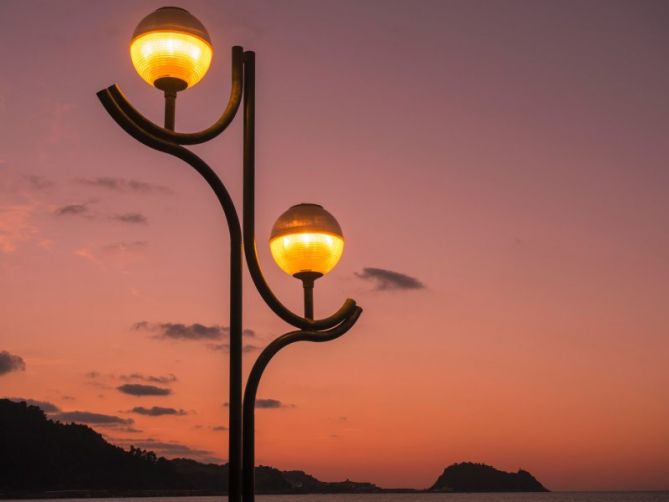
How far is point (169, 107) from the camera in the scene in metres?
4.96

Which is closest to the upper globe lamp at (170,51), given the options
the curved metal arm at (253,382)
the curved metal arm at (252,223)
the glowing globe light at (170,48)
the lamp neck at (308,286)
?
the glowing globe light at (170,48)

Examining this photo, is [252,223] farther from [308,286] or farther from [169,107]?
[169,107]

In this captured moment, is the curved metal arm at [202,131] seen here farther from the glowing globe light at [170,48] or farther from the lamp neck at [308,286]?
the lamp neck at [308,286]

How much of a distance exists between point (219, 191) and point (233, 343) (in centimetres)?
90

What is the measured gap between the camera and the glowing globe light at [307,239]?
5570 millimetres

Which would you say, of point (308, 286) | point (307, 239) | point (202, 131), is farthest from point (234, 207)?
point (308, 286)

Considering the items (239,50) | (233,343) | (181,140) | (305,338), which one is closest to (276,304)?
(305,338)

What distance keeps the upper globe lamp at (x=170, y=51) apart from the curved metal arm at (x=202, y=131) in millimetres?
109

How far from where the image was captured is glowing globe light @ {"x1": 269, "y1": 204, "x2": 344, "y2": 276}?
5.57 metres

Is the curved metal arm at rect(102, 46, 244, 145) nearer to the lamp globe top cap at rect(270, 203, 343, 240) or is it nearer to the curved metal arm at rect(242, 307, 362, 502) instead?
the lamp globe top cap at rect(270, 203, 343, 240)

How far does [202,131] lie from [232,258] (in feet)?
2.51

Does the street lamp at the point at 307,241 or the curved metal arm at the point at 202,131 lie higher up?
the curved metal arm at the point at 202,131

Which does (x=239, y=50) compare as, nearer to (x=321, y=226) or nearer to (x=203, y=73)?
(x=203, y=73)

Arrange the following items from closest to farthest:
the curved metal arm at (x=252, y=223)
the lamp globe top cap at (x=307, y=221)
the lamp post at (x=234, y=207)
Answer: the lamp post at (x=234, y=207) → the curved metal arm at (x=252, y=223) → the lamp globe top cap at (x=307, y=221)
